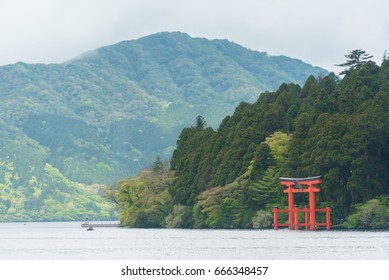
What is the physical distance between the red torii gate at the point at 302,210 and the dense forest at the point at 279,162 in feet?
5.05

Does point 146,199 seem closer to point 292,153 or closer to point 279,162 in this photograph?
point 279,162

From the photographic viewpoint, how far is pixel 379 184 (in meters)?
103

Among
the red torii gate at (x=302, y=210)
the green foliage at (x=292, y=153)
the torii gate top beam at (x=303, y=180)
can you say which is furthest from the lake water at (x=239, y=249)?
the green foliage at (x=292, y=153)

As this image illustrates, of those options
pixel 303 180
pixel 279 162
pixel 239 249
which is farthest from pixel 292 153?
pixel 239 249

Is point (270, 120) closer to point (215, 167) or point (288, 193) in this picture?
point (215, 167)

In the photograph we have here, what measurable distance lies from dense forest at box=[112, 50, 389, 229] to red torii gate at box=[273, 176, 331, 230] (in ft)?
5.05

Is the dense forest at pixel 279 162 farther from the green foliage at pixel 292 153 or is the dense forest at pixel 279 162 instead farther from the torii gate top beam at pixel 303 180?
the torii gate top beam at pixel 303 180

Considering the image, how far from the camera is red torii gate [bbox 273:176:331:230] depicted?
339 feet

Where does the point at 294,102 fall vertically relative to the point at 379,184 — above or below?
above

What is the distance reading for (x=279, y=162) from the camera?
115 metres

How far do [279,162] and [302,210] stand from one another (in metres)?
11.1

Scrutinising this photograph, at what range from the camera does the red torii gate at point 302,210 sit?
103250 mm
